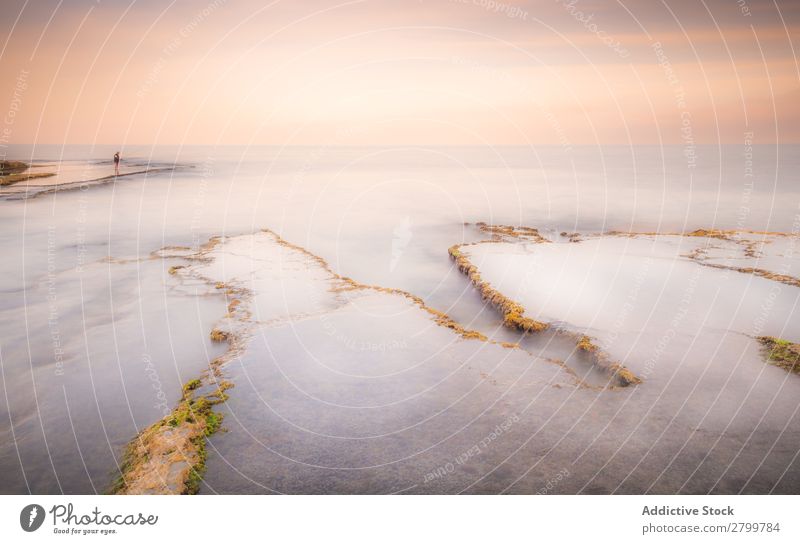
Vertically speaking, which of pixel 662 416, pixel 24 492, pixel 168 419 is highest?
pixel 662 416

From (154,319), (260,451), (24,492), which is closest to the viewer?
(24,492)

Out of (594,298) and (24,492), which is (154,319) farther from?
(594,298)

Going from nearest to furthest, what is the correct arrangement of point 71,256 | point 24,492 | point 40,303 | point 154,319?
point 24,492 < point 154,319 < point 40,303 < point 71,256

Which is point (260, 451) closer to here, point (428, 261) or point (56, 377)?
point (56, 377)

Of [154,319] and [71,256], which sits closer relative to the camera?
[154,319]

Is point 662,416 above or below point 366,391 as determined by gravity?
above
